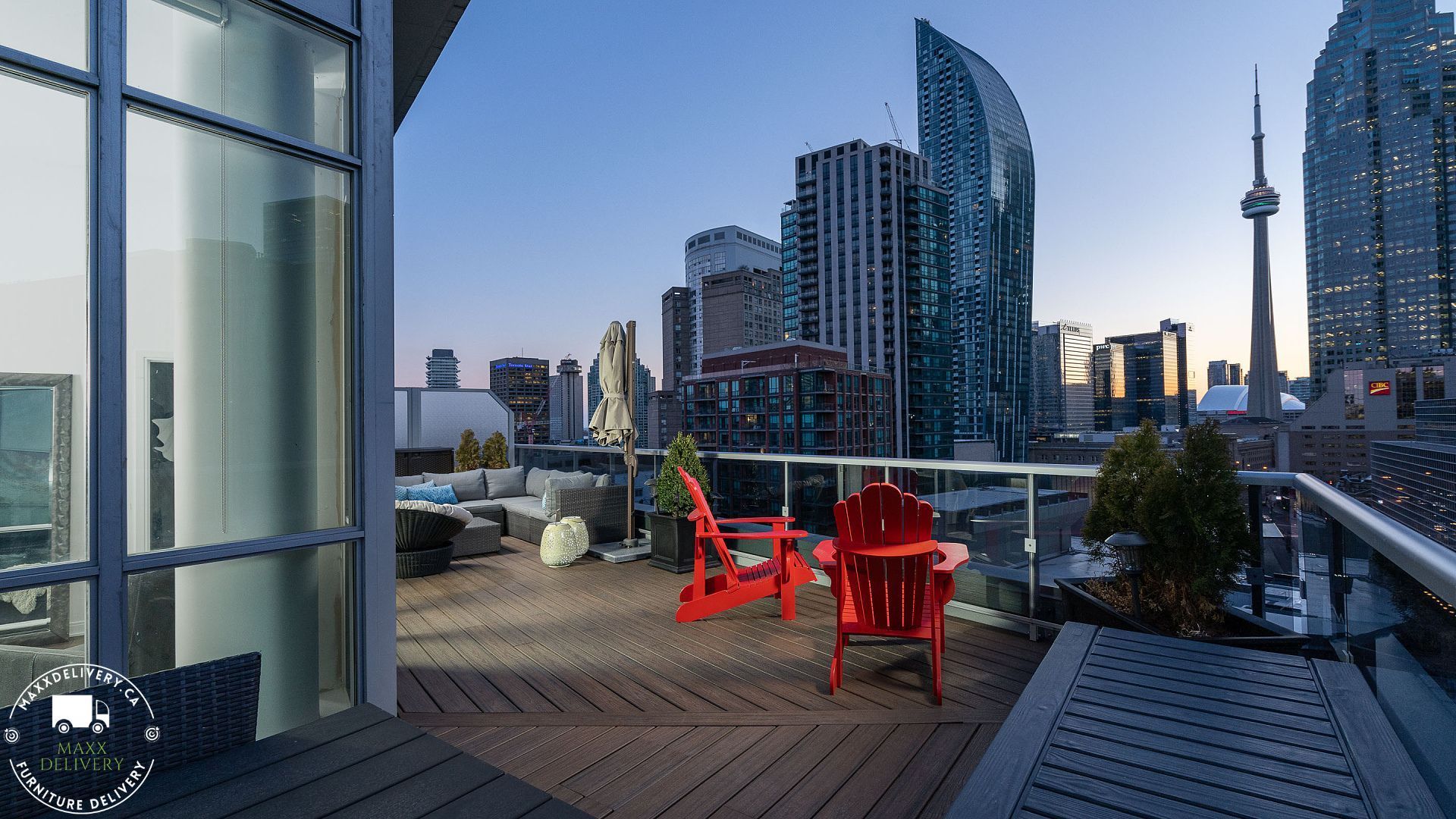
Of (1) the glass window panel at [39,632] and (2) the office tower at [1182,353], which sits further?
(2) the office tower at [1182,353]

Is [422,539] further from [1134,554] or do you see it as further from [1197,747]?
[1197,747]

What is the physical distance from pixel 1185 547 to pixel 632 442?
4.71 metres

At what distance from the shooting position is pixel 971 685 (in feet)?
10.3

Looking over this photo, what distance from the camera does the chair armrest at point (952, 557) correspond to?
10.2ft

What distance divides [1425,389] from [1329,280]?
2633cm

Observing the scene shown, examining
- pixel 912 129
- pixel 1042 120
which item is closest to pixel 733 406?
pixel 912 129

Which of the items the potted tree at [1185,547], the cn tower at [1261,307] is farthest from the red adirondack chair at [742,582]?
the cn tower at [1261,307]

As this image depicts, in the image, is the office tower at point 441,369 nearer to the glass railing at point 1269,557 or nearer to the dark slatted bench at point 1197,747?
the glass railing at point 1269,557

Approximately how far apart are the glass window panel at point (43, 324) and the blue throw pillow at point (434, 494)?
196 inches

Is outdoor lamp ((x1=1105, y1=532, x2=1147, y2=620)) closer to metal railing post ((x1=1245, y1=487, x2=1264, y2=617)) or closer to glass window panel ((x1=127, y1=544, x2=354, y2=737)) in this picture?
metal railing post ((x1=1245, y1=487, x2=1264, y2=617))

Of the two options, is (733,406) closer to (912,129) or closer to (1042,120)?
(912,129)

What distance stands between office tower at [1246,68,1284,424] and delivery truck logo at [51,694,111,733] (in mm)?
70088

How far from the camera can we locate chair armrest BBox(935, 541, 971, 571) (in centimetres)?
312

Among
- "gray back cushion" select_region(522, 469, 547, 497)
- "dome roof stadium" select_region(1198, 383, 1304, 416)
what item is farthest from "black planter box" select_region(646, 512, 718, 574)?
"dome roof stadium" select_region(1198, 383, 1304, 416)
